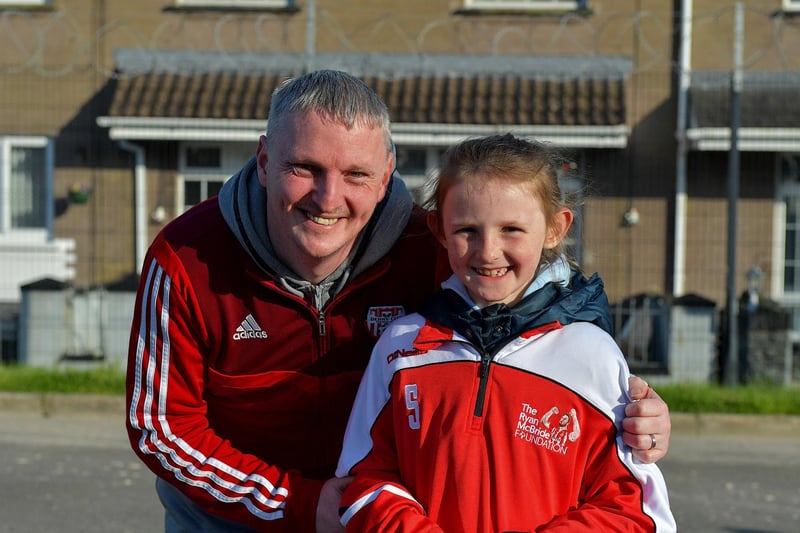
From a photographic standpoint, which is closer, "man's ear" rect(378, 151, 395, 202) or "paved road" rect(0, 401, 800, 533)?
"man's ear" rect(378, 151, 395, 202)

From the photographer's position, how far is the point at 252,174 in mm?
2811

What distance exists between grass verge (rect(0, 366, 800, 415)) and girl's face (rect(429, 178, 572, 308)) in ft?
21.4

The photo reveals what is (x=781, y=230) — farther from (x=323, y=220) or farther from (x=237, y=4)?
(x=323, y=220)

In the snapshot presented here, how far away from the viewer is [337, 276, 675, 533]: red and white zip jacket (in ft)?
7.29

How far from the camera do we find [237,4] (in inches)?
512

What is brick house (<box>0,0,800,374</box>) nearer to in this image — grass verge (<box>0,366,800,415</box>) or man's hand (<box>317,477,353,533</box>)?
grass verge (<box>0,366,800,415</box>)

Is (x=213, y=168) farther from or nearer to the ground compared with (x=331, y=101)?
farther from the ground

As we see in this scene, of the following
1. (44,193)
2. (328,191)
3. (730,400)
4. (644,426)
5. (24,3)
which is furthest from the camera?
(44,193)

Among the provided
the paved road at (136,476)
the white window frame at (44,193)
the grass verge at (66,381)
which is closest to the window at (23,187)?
the white window frame at (44,193)

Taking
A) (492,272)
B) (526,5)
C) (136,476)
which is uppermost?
(526,5)

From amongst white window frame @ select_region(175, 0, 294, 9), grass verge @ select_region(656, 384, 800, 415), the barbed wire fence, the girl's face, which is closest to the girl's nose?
the girl's face

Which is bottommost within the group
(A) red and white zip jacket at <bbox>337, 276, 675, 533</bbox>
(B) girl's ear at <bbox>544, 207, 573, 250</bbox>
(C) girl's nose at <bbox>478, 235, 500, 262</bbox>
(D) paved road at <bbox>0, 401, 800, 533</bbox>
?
(D) paved road at <bbox>0, 401, 800, 533</bbox>

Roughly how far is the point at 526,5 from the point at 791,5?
10.9 ft

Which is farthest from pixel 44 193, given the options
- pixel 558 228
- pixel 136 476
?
pixel 558 228
